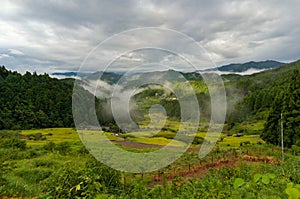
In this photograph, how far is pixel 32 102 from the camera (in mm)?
55375

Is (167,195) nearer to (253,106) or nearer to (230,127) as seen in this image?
(230,127)

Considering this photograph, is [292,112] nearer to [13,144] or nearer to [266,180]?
[13,144]

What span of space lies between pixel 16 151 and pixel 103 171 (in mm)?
18355

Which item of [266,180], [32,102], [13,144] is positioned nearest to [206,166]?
[266,180]

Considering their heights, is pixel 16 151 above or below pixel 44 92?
below

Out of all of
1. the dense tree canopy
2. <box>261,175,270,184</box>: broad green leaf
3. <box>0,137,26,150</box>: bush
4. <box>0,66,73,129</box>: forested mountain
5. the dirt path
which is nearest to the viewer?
<box>261,175,270,184</box>: broad green leaf

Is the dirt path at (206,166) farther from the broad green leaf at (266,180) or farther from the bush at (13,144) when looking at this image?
the bush at (13,144)

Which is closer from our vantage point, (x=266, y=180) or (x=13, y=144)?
(x=266, y=180)

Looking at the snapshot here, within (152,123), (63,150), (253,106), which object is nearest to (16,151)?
(63,150)

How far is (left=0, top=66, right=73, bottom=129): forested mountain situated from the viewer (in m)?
50.7

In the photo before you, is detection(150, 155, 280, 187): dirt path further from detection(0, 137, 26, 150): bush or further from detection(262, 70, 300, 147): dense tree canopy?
detection(0, 137, 26, 150): bush

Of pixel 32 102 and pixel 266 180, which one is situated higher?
pixel 32 102

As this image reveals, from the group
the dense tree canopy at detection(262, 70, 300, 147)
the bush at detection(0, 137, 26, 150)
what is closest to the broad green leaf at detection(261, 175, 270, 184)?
the bush at detection(0, 137, 26, 150)

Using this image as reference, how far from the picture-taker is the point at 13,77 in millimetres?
58406
